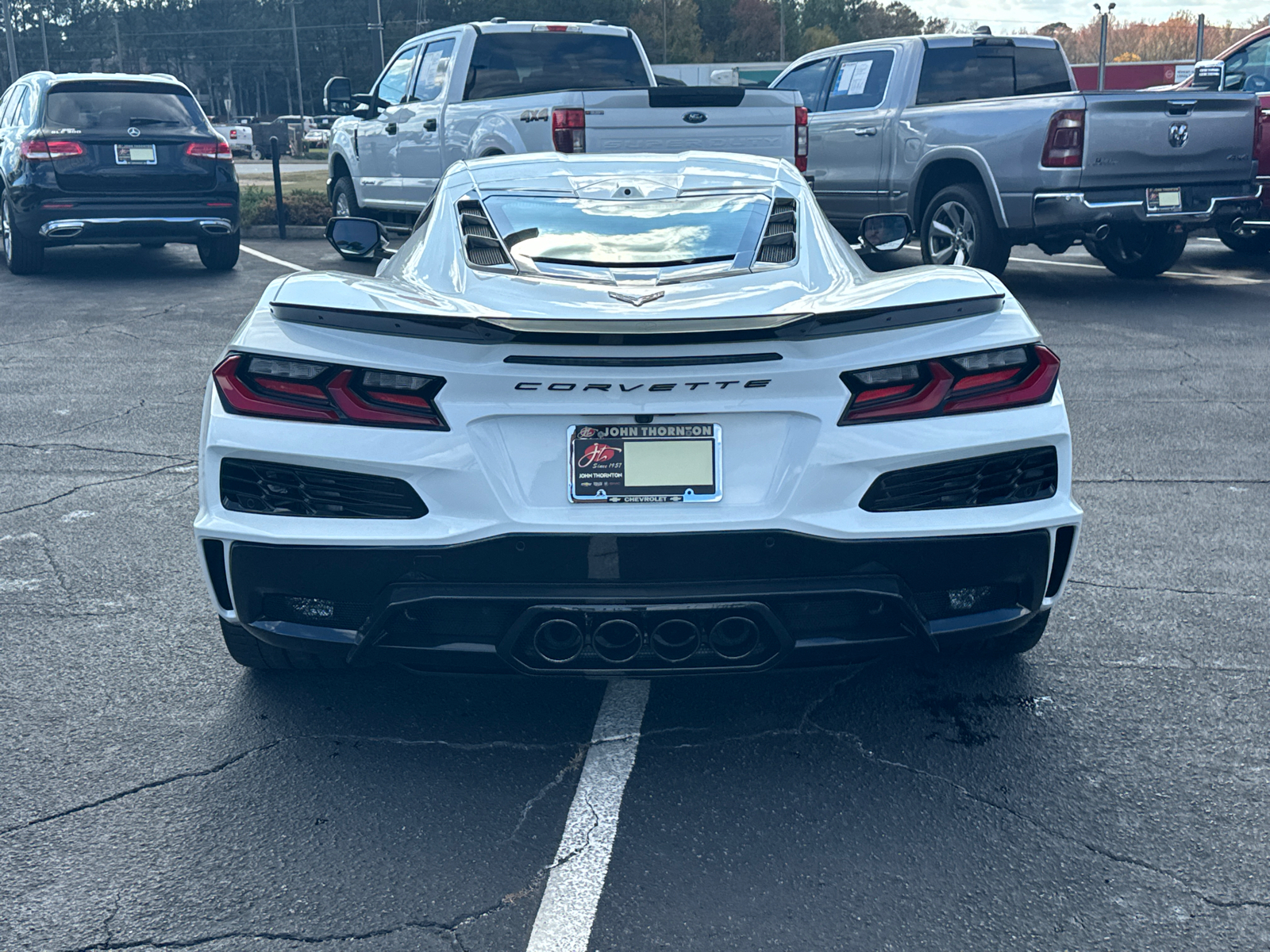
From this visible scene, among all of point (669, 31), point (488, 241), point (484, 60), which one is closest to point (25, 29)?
point (669, 31)

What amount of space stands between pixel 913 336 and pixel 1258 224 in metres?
10.1

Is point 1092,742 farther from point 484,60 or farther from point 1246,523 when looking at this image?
point 484,60

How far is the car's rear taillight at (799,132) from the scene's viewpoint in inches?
399

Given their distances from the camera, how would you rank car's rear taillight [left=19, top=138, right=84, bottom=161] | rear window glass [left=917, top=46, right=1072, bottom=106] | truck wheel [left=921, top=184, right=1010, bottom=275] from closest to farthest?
truck wheel [left=921, top=184, right=1010, bottom=275] < rear window glass [left=917, top=46, right=1072, bottom=106] < car's rear taillight [left=19, top=138, right=84, bottom=161]

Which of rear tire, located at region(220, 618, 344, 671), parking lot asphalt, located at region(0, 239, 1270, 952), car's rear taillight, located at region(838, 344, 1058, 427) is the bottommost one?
parking lot asphalt, located at region(0, 239, 1270, 952)

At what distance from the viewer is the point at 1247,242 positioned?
13445 mm

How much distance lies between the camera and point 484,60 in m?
12.2

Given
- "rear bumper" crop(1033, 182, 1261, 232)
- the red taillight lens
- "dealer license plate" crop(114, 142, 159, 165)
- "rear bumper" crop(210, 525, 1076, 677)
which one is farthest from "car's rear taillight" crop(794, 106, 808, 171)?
"rear bumper" crop(210, 525, 1076, 677)

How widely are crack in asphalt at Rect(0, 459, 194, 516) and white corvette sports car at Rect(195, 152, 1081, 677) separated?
262 centimetres

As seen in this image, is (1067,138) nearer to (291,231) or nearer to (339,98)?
(339,98)

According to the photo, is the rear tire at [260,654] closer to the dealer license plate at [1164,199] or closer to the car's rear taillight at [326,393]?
the car's rear taillight at [326,393]

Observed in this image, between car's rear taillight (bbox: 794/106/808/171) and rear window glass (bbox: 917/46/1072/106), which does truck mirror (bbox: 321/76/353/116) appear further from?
rear window glass (bbox: 917/46/1072/106)

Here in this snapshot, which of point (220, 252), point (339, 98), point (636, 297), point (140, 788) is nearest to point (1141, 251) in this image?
point (339, 98)

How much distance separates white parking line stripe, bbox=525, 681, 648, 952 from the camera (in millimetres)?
2547
